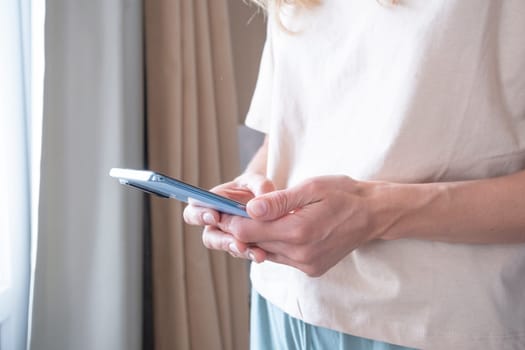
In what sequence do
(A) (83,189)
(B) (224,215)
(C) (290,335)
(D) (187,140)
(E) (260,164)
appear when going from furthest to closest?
(D) (187,140), (A) (83,189), (E) (260,164), (C) (290,335), (B) (224,215)

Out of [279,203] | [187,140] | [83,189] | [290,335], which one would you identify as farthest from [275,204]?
[187,140]

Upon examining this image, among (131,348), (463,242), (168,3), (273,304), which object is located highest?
(168,3)

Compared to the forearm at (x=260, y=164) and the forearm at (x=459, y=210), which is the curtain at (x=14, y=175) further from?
the forearm at (x=459, y=210)

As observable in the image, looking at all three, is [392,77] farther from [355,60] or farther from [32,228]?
[32,228]

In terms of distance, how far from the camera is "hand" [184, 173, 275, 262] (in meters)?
0.55

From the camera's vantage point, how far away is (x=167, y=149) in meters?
1.16

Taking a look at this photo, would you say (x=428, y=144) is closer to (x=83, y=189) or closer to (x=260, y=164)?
(x=260, y=164)

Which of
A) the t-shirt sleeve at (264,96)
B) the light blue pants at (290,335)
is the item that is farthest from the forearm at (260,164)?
the light blue pants at (290,335)

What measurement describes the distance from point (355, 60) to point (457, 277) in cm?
29

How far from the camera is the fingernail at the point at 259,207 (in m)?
0.49

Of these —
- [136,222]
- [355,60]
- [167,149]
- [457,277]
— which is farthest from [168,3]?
[457,277]

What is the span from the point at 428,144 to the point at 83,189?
2.28ft

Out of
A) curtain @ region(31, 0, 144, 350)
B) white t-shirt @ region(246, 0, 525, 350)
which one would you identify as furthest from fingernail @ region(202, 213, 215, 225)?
curtain @ region(31, 0, 144, 350)

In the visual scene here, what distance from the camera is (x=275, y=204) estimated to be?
49cm
